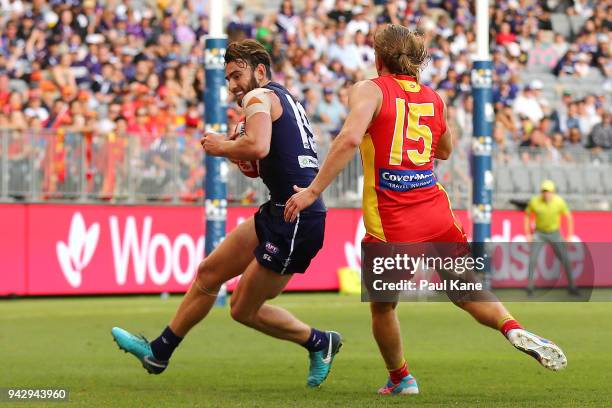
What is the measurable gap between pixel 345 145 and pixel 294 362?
395 centimetres

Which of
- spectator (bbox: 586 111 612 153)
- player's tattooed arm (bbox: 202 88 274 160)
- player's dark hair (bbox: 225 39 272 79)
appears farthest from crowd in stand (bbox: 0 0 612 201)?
player's tattooed arm (bbox: 202 88 274 160)

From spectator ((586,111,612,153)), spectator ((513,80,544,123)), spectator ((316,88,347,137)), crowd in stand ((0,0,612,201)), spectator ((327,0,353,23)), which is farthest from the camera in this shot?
spectator ((327,0,353,23))

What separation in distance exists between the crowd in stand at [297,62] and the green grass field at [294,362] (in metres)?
4.85

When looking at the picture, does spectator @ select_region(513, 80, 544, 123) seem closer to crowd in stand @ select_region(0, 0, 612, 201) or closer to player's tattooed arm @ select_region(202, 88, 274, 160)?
crowd in stand @ select_region(0, 0, 612, 201)

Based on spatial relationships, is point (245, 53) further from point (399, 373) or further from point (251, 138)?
point (399, 373)

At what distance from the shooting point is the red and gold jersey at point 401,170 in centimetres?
826

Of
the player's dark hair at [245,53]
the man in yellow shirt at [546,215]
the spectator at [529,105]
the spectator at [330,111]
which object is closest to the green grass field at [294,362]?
the player's dark hair at [245,53]

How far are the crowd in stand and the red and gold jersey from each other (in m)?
12.8

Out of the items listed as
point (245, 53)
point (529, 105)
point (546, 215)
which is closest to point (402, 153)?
point (245, 53)

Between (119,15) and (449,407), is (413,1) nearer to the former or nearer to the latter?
(119,15)

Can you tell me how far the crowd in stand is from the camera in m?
22.5

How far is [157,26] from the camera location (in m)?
25.3

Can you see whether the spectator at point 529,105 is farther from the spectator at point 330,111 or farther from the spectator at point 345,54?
the spectator at point 330,111

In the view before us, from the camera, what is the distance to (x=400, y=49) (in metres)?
8.31
